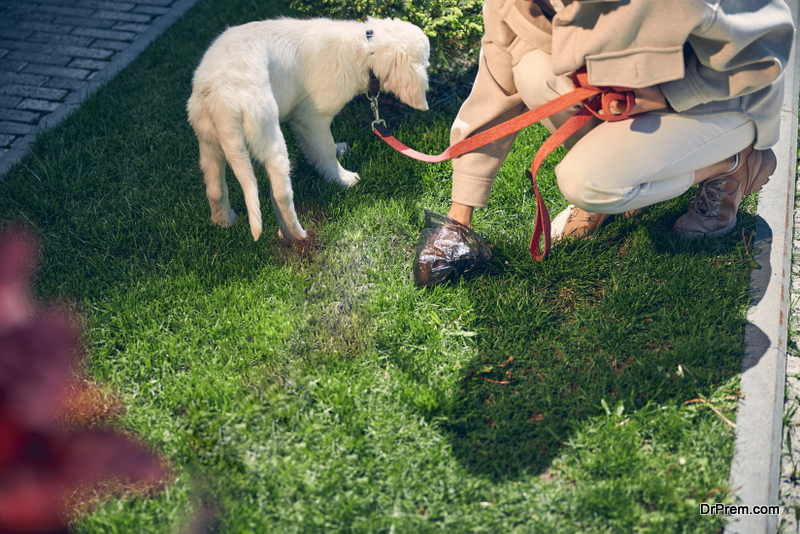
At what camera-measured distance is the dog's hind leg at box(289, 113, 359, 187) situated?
10.6 ft

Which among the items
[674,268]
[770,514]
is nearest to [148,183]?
[674,268]

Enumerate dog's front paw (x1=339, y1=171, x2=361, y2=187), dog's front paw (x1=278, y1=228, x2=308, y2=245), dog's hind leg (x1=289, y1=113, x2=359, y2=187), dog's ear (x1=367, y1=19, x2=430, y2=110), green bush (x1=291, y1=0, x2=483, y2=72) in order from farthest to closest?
1. green bush (x1=291, y1=0, x2=483, y2=72)
2. dog's front paw (x1=339, y1=171, x2=361, y2=187)
3. dog's hind leg (x1=289, y1=113, x2=359, y2=187)
4. dog's ear (x1=367, y1=19, x2=430, y2=110)
5. dog's front paw (x1=278, y1=228, x2=308, y2=245)

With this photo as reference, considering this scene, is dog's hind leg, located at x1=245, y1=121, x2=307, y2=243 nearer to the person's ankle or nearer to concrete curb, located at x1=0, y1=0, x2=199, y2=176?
the person's ankle

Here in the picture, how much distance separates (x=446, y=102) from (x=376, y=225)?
55.2 inches

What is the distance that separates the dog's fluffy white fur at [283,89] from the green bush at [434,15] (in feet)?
2.21

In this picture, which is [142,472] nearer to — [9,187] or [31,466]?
[31,466]

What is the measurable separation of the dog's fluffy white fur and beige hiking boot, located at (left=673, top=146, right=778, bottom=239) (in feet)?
4.83

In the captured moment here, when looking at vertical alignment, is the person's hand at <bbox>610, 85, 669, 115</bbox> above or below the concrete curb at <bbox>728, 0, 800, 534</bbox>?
above

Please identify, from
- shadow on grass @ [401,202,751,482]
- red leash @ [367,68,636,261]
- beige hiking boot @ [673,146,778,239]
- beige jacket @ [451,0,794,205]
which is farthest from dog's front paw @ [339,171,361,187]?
beige hiking boot @ [673,146,778,239]

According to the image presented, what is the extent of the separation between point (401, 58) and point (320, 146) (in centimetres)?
67

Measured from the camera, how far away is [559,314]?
2693 millimetres

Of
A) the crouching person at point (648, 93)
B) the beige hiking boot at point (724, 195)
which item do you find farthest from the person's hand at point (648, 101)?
the beige hiking boot at point (724, 195)

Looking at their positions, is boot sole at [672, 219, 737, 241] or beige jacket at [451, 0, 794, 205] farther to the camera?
boot sole at [672, 219, 737, 241]

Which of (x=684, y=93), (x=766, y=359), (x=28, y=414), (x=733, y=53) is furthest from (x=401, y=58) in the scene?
(x=28, y=414)
